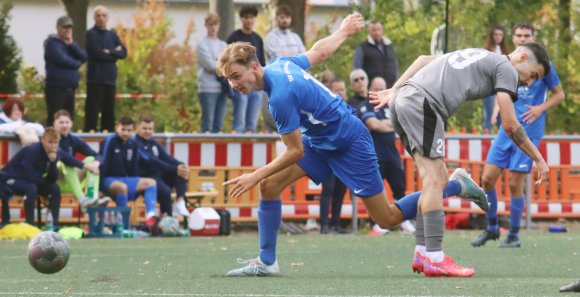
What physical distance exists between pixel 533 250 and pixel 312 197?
18.4ft

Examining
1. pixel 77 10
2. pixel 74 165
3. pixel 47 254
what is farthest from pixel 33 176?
pixel 77 10

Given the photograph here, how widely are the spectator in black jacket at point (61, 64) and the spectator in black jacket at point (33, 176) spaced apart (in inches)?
72.0

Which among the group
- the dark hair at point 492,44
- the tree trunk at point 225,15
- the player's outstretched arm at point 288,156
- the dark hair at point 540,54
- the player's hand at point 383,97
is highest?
the tree trunk at point 225,15

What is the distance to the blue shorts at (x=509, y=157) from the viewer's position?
1378 cm

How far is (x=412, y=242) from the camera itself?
15289 millimetres

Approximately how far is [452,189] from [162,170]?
7.62 meters

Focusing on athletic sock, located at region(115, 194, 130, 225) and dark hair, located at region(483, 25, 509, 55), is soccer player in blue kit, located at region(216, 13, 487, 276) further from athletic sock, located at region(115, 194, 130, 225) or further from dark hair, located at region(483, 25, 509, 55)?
dark hair, located at region(483, 25, 509, 55)

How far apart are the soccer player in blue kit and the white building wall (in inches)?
1575

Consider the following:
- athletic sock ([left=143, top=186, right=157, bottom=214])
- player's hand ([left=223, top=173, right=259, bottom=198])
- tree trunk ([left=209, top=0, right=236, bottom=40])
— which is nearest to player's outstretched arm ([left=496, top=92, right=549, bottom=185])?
player's hand ([left=223, top=173, right=259, bottom=198])

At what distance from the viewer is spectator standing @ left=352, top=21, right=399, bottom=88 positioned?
19.5 metres

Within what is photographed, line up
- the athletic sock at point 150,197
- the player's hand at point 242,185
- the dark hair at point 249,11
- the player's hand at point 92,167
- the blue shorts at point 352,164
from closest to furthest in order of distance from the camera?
the player's hand at point 242,185
the blue shorts at point 352,164
the player's hand at point 92,167
the athletic sock at point 150,197
the dark hair at point 249,11

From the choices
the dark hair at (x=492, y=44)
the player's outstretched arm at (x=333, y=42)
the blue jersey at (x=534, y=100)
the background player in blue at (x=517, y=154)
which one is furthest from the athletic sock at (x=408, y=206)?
the dark hair at (x=492, y=44)

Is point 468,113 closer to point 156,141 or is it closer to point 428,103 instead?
point 156,141

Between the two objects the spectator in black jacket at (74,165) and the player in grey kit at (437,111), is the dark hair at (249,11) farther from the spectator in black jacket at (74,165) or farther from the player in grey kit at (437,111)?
the player in grey kit at (437,111)
